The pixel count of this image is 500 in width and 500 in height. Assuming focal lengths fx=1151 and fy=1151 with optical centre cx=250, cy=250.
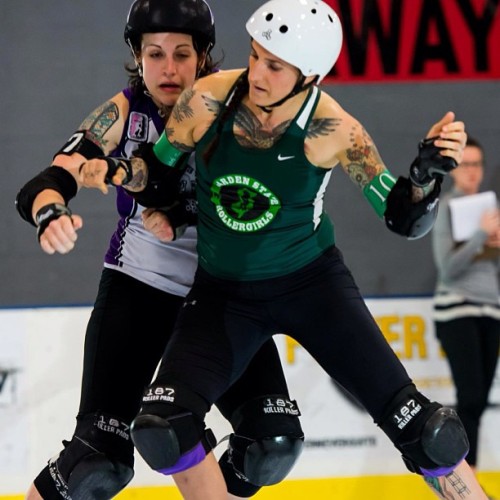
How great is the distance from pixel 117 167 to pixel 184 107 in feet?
0.99

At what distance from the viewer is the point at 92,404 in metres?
3.92

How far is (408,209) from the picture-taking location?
3.71 m

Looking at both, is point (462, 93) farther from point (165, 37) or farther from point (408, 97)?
point (165, 37)

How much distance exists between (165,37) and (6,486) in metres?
2.56

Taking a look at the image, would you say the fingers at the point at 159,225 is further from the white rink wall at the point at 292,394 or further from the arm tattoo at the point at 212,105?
the white rink wall at the point at 292,394

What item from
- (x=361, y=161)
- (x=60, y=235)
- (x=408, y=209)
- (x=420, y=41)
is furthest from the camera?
(x=420, y=41)

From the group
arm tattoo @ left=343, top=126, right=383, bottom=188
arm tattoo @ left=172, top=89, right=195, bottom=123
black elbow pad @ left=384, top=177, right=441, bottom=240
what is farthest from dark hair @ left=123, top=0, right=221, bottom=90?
black elbow pad @ left=384, top=177, right=441, bottom=240

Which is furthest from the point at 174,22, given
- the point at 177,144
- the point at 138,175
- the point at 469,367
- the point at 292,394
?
the point at 469,367

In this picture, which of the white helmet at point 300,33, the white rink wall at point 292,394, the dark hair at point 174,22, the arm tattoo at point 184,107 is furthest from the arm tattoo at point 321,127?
the white rink wall at point 292,394

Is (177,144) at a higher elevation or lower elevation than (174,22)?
lower

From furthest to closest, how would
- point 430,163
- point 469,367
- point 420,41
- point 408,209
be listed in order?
point 420,41, point 469,367, point 408,209, point 430,163

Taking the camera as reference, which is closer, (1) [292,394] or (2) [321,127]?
(2) [321,127]

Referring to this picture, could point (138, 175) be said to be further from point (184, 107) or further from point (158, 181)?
point (184, 107)

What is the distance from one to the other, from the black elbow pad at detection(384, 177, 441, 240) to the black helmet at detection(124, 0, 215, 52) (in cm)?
91
